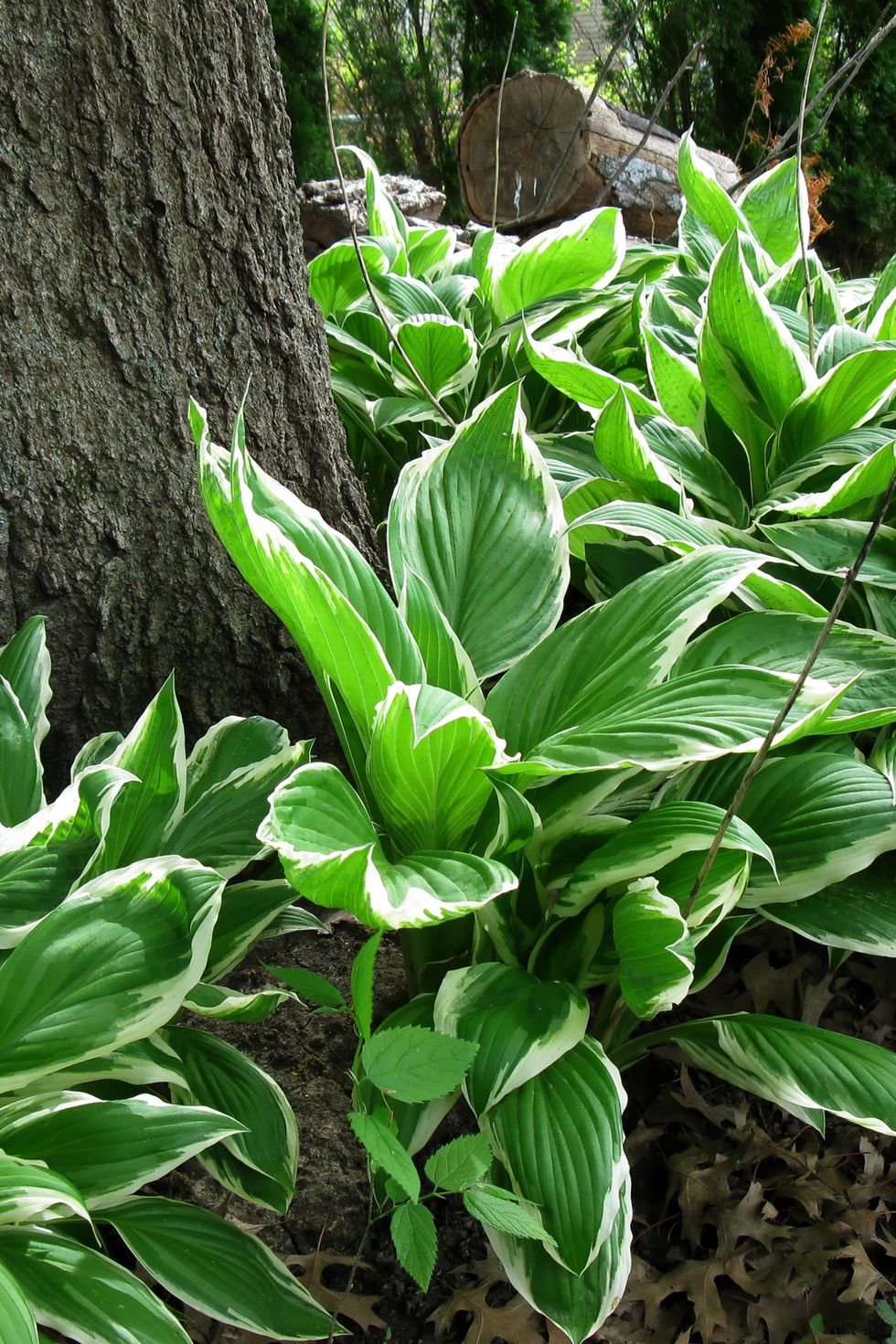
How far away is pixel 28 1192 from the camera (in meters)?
0.82

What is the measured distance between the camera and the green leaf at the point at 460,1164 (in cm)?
88

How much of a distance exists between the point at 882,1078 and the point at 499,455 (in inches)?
32.7

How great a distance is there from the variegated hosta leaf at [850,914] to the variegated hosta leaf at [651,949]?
0.27 m

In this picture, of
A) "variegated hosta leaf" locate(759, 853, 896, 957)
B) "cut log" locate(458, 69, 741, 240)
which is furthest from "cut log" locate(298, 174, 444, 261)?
"variegated hosta leaf" locate(759, 853, 896, 957)

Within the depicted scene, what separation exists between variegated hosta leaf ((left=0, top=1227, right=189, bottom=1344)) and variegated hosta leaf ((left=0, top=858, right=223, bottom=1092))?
0.14m

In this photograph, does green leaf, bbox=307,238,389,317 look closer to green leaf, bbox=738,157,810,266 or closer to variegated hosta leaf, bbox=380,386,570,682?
green leaf, bbox=738,157,810,266

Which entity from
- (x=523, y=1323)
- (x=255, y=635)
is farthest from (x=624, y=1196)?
(x=255, y=635)

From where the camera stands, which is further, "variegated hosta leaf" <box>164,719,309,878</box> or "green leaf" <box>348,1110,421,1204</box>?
"variegated hosta leaf" <box>164,719,309,878</box>

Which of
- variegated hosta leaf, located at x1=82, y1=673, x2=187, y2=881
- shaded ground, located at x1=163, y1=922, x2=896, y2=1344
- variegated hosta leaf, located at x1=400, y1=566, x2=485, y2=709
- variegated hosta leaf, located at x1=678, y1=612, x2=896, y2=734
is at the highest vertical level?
variegated hosta leaf, located at x1=400, y1=566, x2=485, y2=709

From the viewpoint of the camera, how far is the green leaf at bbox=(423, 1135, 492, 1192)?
0.88 meters

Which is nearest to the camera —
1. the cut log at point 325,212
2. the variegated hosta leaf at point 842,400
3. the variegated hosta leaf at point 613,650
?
the variegated hosta leaf at point 613,650

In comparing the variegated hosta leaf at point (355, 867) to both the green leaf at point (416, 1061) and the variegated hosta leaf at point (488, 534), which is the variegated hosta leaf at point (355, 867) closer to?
the green leaf at point (416, 1061)

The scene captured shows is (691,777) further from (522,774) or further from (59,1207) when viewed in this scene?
(59,1207)

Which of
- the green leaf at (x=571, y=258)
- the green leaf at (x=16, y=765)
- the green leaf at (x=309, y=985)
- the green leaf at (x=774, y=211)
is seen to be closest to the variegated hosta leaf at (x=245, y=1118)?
the green leaf at (x=309, y=985)
